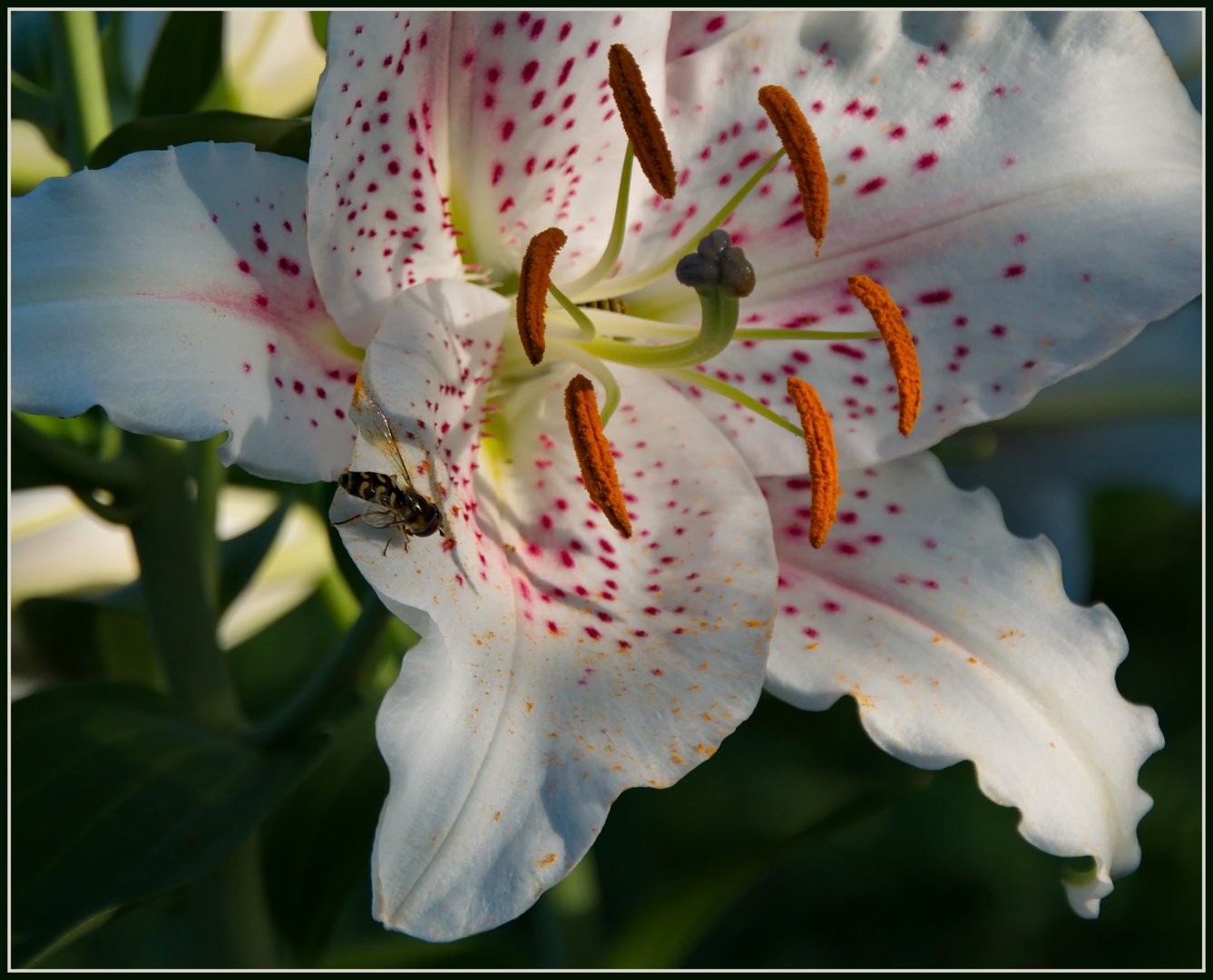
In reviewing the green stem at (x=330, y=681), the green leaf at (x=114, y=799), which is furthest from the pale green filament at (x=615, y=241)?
the green leaf at (x=114, y=799)

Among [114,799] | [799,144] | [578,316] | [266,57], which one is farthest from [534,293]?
[266,57]

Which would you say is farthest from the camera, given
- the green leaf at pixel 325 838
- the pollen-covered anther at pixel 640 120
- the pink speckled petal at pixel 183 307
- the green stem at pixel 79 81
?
the green leaf at pixel 325 838

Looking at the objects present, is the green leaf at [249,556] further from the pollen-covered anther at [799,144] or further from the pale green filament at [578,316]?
the pollen-covered anther at [799,144]

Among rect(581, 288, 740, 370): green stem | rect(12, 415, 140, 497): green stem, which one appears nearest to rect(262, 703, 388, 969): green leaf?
rect(12, 415, 140, 497): green stem

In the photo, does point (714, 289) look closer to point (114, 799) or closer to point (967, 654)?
point (967, 654)

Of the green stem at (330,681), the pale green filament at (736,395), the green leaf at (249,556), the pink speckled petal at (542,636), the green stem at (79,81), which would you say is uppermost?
the green stem at (79,81)

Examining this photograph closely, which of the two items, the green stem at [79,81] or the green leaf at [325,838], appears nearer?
the green stem at [79,81]

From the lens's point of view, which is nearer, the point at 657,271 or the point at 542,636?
the point at 542,636

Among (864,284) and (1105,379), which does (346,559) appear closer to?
(864,284)
